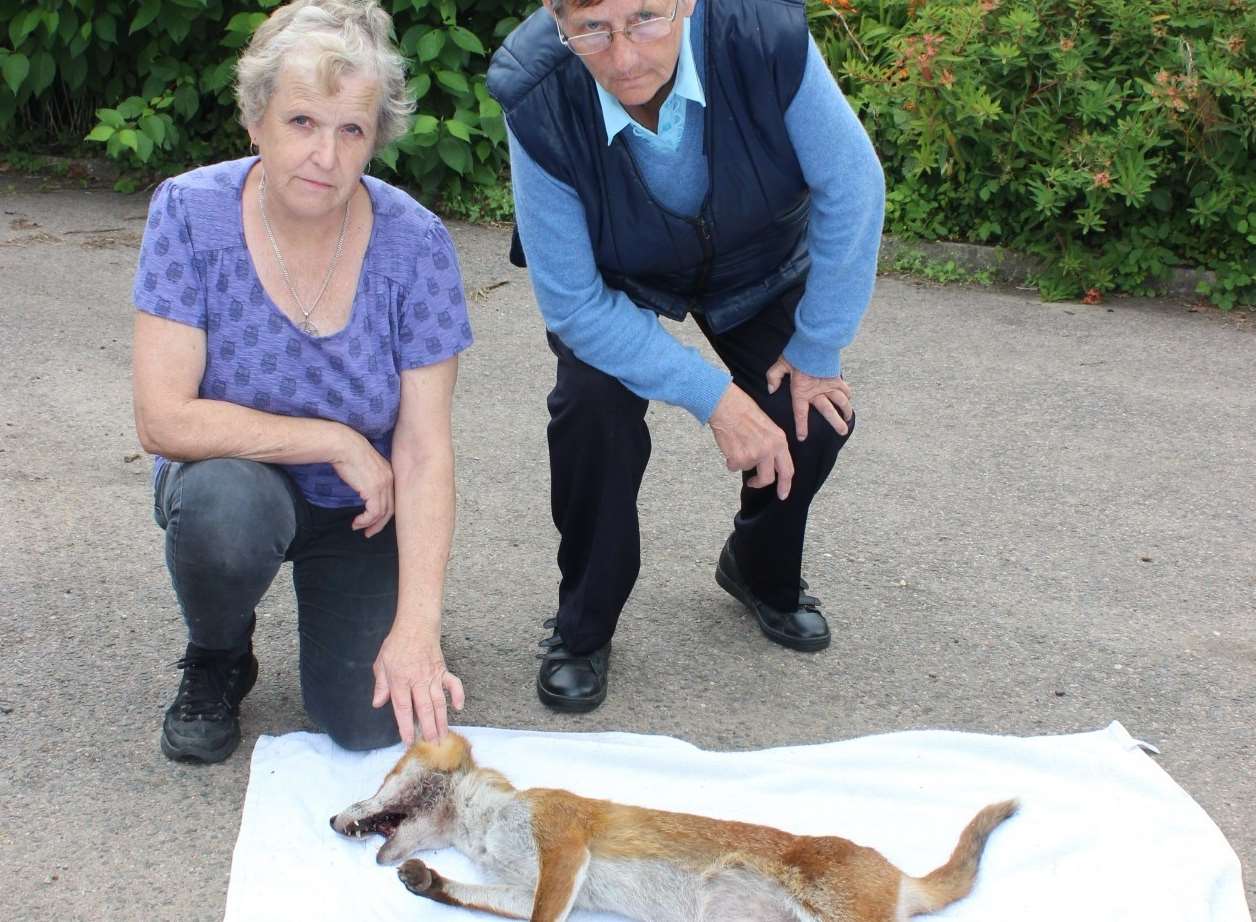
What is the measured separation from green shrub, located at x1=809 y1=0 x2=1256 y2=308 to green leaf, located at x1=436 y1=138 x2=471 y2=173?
216cm

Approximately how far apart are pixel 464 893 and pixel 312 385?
1107mm

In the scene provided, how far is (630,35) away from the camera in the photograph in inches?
101

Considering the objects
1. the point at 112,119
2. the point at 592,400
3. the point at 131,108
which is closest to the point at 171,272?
the point at 592,400

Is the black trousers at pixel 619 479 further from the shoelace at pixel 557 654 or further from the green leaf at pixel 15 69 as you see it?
the green leaf at pixel 15 69

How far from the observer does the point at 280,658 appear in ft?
11.1

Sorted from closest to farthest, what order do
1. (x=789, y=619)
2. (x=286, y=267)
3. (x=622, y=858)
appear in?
1. (x=622, y=858)
2. (x=286, y=267)
3. (x=789, y=619)

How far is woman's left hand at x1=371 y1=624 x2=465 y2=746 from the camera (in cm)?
258

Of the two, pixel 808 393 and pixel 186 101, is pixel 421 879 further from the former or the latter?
pixel 186 101

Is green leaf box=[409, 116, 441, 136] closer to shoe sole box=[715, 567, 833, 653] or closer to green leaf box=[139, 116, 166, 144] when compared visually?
green leaf box=[139, 116, 166, 144]

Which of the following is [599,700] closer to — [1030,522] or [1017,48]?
[1030,522]

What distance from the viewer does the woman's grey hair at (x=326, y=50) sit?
2.52 meters

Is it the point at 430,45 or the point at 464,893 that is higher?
the point at 430,45

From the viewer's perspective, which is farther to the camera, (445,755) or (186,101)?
(186,101)

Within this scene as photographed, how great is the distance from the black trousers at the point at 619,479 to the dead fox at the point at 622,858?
62cm
